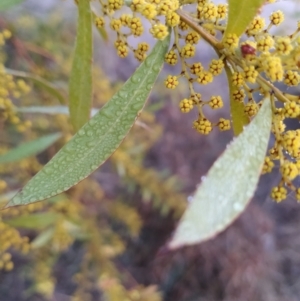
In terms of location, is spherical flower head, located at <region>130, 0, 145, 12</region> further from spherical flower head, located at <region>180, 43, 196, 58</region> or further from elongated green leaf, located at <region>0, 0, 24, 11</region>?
elongated green leaf, located at <region>0, 0, 24, 11</region>

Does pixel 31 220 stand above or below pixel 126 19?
below

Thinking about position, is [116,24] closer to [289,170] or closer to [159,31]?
[159,31]

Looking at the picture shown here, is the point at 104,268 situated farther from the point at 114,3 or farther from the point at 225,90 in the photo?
the point at 225,90

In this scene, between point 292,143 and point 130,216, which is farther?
point 130,216

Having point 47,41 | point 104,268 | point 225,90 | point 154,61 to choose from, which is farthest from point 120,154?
point 225,90

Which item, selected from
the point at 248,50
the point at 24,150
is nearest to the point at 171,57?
the point at 248,50

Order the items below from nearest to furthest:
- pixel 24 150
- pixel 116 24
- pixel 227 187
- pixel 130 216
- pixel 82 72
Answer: pixel 227 187
pixel 116 24
pixel 82 72
pixel 24 150
pixel 130 216
